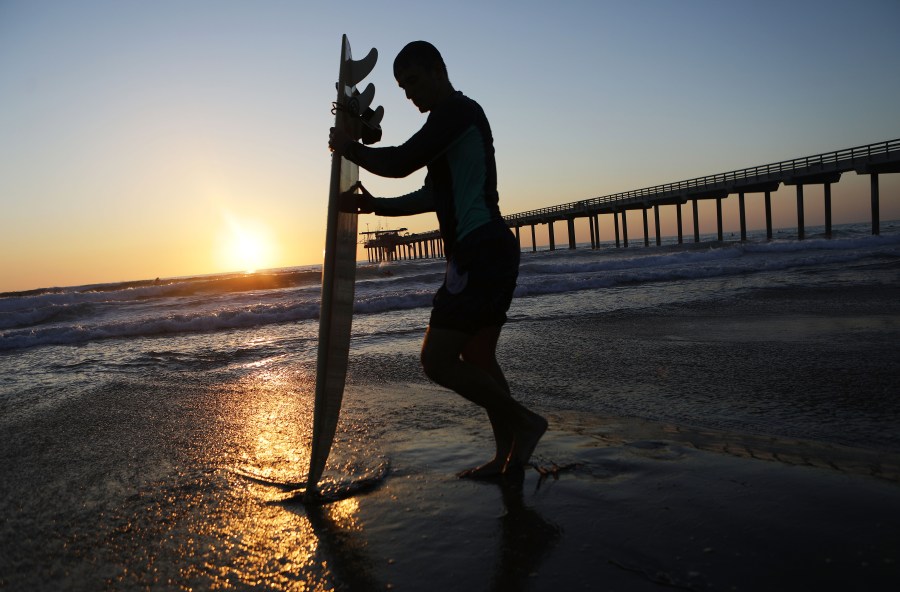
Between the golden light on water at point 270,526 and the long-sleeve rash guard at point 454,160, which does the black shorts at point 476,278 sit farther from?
the golden light on water at point 270,526

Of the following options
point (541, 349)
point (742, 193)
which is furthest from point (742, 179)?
point (541, 349)

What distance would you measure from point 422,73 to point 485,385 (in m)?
1.16

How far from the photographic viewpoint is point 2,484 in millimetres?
2359

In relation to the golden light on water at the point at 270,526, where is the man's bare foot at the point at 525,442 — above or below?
above

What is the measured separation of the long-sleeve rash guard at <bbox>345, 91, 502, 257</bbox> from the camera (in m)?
2.00

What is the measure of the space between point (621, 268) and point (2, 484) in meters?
20.5

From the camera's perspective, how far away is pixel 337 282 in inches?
86.8

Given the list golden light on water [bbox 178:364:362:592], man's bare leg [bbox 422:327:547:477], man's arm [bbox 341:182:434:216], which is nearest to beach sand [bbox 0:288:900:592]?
golden light on water [bbox 178:364:362:592]

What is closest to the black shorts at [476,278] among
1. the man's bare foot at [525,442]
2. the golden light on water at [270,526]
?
the man's bare foot at [525,442]

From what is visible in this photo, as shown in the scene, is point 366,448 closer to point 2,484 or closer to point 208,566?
point 208,566

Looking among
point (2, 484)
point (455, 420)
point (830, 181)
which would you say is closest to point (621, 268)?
point (830, 181)

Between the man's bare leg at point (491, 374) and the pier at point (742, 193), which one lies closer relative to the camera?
the man's bare leg at point (491, 374)

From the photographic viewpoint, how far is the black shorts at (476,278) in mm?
1984

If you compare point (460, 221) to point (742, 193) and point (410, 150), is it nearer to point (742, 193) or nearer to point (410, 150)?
point (410, 150)
